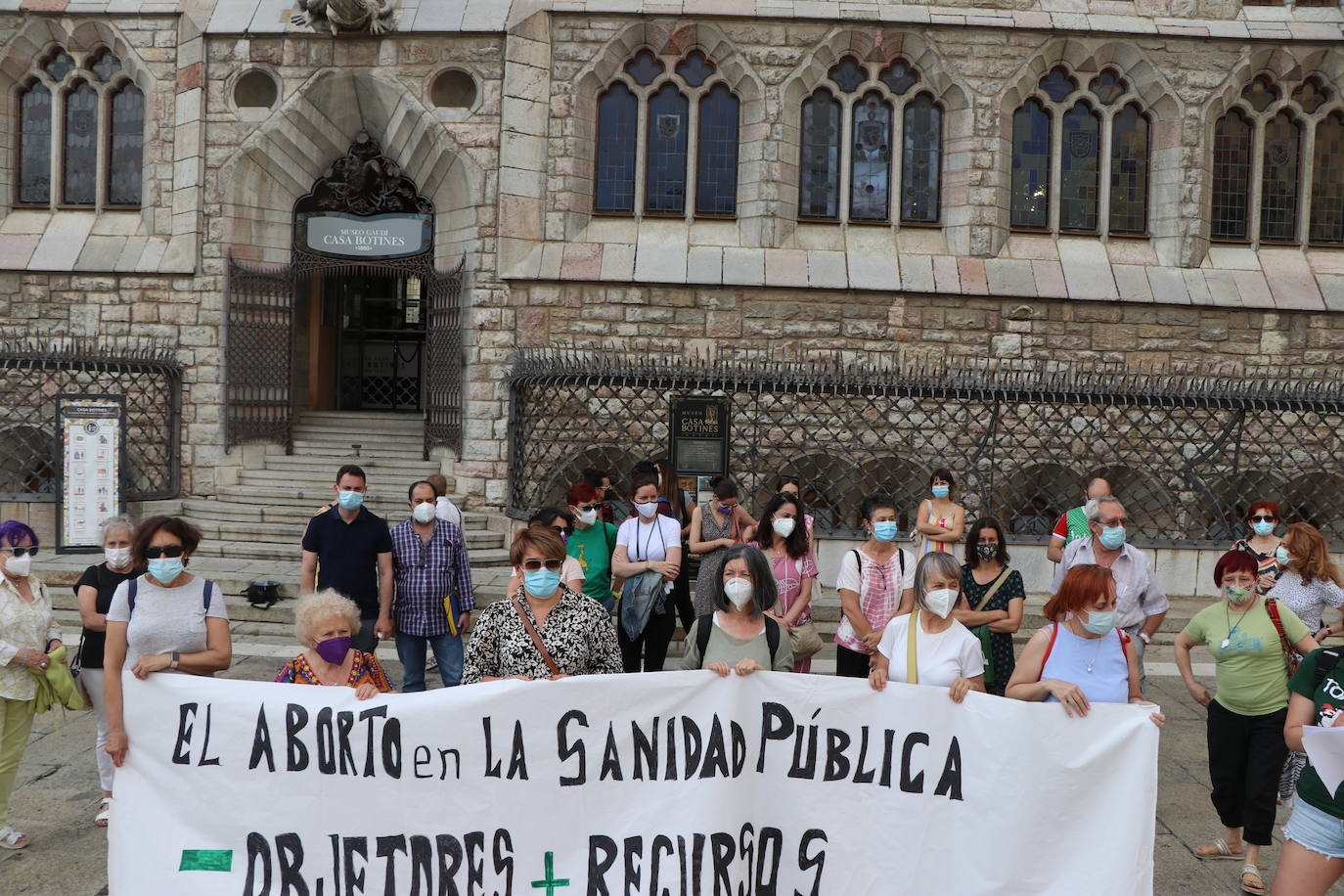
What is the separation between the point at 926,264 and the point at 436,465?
21.7ft

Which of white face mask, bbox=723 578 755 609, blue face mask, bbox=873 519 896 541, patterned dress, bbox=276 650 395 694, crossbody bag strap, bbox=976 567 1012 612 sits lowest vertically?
patterned dress, bbox=276 650 395 694

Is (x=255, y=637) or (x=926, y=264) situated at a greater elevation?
A: (x=926, y=264)

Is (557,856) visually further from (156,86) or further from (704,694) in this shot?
(156,86)

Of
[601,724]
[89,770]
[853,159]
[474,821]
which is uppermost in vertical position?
[853,159]

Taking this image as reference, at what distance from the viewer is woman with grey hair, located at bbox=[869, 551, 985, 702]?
4.92m

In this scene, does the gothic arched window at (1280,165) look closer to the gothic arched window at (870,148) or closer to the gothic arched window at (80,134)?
the gothic arched window at (870,148)

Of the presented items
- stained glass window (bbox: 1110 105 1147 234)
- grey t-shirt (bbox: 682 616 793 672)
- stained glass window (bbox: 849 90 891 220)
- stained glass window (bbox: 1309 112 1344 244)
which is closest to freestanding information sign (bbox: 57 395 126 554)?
grey t-shirt (bbox: 682 616 793 672)

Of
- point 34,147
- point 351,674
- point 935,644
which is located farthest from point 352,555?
point 34,147

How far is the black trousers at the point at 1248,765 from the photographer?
17.4 feet

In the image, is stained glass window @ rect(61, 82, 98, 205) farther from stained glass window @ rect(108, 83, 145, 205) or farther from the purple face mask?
the purple face mask

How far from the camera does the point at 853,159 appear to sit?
14.7 m

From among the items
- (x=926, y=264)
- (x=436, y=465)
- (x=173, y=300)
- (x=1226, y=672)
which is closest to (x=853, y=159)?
(x=926, y=264)

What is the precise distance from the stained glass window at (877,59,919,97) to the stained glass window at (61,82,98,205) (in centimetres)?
1041

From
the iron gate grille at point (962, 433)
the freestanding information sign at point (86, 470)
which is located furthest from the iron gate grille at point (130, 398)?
the iron gate grille at point (962, 433)
